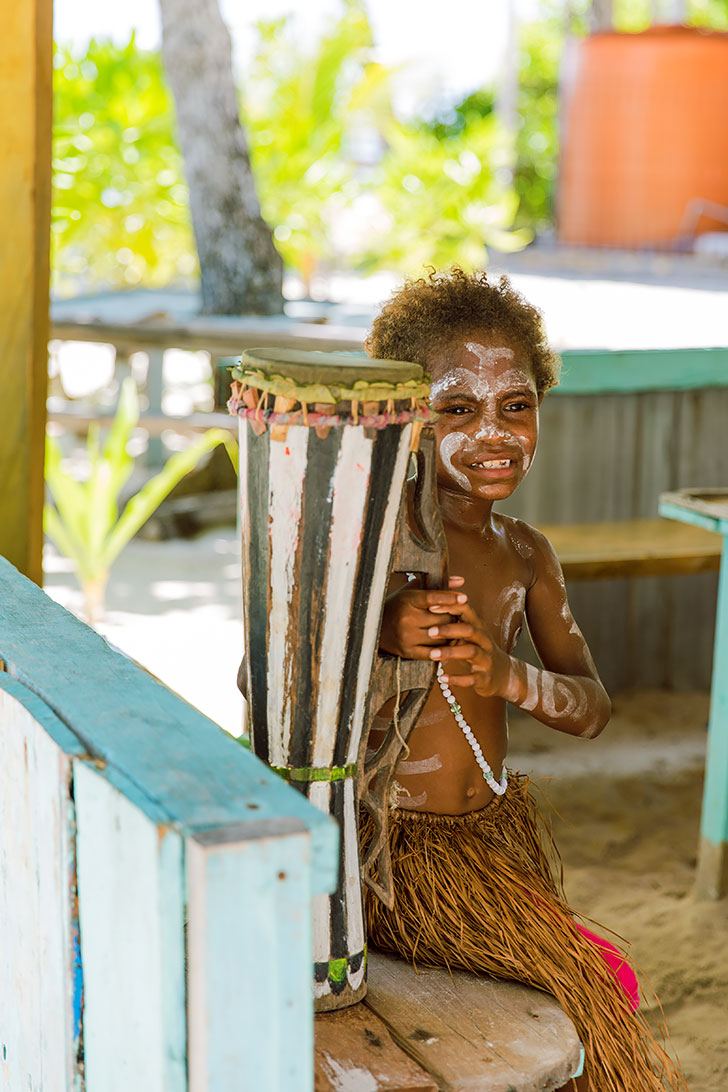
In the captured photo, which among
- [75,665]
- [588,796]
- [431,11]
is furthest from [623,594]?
[431,11]

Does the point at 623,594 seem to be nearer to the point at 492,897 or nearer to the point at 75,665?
the point at 492,897

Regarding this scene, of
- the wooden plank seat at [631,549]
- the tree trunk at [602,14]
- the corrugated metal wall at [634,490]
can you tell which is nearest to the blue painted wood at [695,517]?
the wooden plank seat at [631,549]

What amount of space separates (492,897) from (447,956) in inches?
4.6

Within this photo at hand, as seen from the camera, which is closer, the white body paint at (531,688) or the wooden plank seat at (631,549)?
the white body paint at (531,688)

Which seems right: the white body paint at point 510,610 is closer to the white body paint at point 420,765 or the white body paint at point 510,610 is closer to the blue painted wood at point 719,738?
→ the white body paint at point 420,765

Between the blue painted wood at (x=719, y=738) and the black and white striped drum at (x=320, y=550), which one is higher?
the black and white striped drum at (x=320, y=550)

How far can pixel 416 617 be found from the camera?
1.60 metres

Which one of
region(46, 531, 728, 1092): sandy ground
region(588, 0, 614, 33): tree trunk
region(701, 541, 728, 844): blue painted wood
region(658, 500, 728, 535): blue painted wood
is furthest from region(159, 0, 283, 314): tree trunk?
region(588, 0, 614, 33): tree trunk

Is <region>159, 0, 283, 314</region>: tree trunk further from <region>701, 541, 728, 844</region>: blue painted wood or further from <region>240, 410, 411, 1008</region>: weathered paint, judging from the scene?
<region>240, 410, 411, 1008</region>: weathered paint

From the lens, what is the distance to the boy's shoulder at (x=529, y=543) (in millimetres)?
2043

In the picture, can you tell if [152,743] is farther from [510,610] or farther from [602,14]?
[602,14]

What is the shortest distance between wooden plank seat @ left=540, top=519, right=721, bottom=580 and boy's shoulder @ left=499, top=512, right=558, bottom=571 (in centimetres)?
192

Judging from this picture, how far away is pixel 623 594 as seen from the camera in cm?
516

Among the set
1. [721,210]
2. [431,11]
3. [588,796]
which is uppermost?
[431,11]
